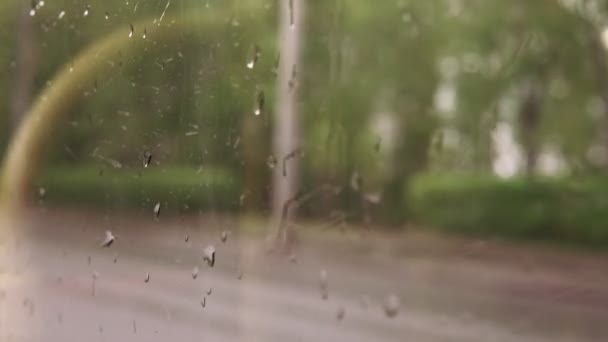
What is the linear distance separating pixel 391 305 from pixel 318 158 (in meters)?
2.32

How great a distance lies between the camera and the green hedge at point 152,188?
2.32 metres

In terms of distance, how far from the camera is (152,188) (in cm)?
244

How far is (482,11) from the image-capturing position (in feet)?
38.8

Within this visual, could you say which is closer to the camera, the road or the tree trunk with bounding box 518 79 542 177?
the road

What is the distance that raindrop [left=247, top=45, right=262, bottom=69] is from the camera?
3402 millimetres

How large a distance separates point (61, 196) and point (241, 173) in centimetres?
71

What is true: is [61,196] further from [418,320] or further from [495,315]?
[495,315]

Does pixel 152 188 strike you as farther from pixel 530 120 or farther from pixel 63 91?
pixel 530 120

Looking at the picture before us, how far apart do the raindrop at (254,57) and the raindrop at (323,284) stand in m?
3.90

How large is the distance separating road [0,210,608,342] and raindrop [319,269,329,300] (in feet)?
0.18

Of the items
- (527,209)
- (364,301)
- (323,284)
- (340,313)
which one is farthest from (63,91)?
(527,209)

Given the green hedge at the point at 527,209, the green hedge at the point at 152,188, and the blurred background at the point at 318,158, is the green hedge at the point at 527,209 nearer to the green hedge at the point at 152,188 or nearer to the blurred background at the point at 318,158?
the blurred background at the point at 318,158

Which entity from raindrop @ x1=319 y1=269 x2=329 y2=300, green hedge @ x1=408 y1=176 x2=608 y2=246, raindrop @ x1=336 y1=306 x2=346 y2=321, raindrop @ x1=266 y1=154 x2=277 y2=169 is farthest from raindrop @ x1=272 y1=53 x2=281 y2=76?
green hedge @ x1=408 y1=176 x2=608 y2=246

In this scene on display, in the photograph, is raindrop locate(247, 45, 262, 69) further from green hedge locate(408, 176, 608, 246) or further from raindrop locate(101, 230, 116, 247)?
green hedge locate(408, 176, 608, 246)
